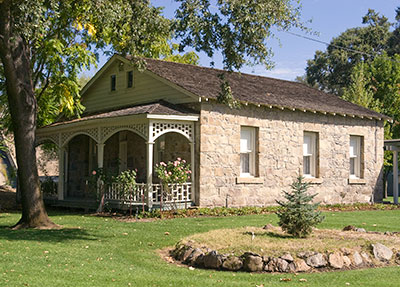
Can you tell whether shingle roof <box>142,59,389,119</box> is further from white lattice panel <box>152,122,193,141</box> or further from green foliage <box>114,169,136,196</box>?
green foliage <box>114,169,136,196</box>

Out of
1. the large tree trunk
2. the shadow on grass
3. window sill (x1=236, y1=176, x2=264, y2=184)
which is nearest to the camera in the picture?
the shadow on grass

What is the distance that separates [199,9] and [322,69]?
137ft

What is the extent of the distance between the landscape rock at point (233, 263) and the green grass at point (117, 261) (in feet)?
0.91

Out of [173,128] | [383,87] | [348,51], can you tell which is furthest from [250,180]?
[348,51]

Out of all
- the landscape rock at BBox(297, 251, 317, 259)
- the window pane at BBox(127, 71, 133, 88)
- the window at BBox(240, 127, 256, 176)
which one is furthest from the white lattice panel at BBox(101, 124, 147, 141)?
the landscape rock at BBox(297, 251, 317, 259)

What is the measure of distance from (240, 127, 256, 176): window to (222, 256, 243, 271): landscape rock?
10.5 meters

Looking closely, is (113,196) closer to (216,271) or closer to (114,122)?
(114,122)

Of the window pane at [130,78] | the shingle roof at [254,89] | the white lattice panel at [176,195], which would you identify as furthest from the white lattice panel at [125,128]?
the window pane at [130,78]

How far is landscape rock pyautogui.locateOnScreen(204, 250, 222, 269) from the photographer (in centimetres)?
902

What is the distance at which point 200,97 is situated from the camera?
17.6 meters

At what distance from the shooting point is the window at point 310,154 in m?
21.6

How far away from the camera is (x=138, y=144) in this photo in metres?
21.0

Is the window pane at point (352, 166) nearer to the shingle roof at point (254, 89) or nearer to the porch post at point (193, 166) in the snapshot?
the shingle roof at point (254, 89)

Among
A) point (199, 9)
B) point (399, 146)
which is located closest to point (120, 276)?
point (199, 9)
